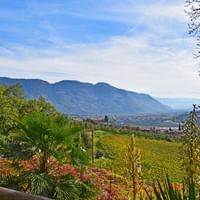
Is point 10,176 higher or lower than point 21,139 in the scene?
lower

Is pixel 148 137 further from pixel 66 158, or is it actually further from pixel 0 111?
pixel 66 158

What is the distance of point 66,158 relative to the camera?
4.50 meters

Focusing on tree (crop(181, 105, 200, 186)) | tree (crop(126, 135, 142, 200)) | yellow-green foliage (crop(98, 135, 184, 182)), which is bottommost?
yellow-green foliage (crop(98, 135, 184, 182))

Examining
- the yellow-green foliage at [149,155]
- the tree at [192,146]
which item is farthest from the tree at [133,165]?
A: the yellow-green foliage at [149,155]

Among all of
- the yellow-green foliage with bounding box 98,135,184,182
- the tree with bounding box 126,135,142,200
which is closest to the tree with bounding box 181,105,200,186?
the tree with bounding box 126,135,142,200

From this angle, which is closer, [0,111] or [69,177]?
[69,177]

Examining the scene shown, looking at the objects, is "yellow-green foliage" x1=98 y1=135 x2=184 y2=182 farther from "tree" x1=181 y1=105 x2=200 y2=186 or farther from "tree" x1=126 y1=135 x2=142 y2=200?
"tree" x1=181 y1=105 x2=200 y2=186

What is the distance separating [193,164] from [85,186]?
111 centimetres

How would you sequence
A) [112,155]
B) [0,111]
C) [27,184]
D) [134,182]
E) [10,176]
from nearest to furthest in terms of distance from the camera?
[27,184] < [10,176] < [134,182] < [0,111] < [112,155]

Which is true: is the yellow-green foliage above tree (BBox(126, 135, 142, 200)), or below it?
below

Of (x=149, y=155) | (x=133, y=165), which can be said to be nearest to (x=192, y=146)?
(x=133, y=165)

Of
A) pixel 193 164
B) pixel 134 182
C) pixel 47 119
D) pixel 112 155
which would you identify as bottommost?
pixel 112 155

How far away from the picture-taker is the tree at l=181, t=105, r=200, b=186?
4.42 metres

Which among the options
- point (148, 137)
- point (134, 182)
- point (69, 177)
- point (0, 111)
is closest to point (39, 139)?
point (69, 177)
